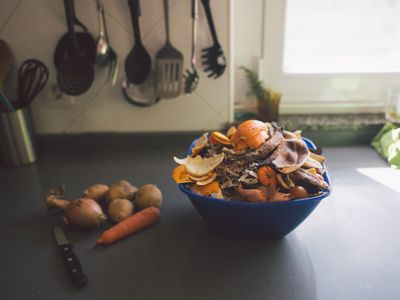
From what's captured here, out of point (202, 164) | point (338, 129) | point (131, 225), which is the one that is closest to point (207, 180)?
point (202, 164)

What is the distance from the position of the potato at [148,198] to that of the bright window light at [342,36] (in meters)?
0.62

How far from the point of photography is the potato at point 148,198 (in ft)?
2.32

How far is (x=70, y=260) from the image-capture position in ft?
1.90

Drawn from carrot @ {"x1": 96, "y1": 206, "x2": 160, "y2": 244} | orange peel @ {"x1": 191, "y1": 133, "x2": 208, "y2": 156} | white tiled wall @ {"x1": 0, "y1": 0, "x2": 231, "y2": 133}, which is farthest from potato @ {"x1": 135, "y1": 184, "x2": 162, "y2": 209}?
white tiled wall @ {"x1": 0, "y1": 0, "x2": 231, "y2": 133}

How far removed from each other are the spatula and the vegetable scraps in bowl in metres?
0.36

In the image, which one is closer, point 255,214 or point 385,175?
point 255,214

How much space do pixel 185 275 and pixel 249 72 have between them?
69 cm

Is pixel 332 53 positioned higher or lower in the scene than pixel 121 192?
higher

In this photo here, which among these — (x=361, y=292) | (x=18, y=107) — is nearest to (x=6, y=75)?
(x=18, y=107)

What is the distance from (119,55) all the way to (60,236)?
54cm

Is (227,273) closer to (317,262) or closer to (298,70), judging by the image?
(317,262)

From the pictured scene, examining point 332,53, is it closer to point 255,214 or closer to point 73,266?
point 255,214

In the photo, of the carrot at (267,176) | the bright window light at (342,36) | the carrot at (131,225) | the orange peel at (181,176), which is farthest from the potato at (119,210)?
the bright window light at (342,36)

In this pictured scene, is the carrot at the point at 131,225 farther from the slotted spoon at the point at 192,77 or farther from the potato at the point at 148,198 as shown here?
the slotted spoon at the point at 192,77
